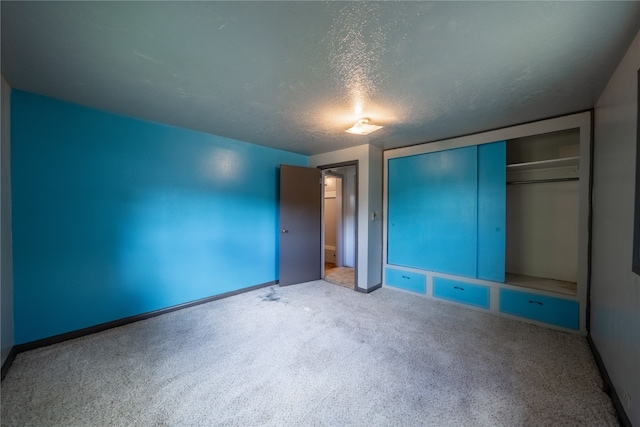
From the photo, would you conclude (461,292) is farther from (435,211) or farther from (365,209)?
(365,209)

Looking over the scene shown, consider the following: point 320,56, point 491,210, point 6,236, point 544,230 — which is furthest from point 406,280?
point 6,236

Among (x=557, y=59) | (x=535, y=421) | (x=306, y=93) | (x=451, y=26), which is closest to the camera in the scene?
(x=451, y=26)

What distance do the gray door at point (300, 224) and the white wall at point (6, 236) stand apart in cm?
266

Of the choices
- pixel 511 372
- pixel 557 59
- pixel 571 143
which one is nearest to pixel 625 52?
pixel 557 59

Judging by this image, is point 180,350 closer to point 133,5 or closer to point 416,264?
point 133,5

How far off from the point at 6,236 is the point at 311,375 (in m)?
2.65

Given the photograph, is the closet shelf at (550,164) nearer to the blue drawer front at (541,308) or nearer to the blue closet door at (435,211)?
the blue closet door at (435,211)

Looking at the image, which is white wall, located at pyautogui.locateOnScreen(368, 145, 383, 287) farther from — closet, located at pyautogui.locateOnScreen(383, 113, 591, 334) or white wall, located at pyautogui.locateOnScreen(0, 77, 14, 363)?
white wall, located at pyautogui.locateOnScreen(0, 77, 14, 363)

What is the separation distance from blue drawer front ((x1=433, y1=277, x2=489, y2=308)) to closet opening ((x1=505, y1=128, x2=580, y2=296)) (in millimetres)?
332

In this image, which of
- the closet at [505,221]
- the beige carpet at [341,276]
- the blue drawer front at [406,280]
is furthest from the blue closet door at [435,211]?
the beige carpet at [341,276]

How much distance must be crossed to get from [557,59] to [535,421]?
2219mm

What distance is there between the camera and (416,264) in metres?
3.48

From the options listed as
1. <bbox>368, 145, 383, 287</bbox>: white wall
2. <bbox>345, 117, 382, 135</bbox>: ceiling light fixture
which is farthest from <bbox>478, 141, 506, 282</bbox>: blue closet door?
<bbox>345, 117, 382, 135</bbox>: ceiling light fixture

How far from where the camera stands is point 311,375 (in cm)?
174
